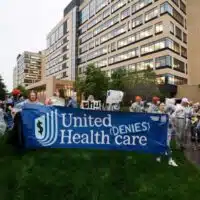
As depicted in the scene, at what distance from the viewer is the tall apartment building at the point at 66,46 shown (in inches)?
4301

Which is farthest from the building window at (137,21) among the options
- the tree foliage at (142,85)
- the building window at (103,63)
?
the tree foliage at (142,85)

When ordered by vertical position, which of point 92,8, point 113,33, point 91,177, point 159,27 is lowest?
point 91,177

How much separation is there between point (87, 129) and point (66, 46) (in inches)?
4391

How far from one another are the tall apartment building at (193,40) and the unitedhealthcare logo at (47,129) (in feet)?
212

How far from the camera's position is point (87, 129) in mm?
7559

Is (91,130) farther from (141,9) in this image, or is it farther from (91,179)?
(141,9)

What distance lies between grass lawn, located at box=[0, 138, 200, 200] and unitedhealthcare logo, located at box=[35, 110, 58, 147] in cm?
39

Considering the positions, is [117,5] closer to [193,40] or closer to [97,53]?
[97,53]

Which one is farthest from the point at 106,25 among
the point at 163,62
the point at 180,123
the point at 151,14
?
the point at 180,123

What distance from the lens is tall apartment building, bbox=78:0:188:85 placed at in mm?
63625

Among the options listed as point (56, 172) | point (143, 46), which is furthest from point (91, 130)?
point (143, 46)

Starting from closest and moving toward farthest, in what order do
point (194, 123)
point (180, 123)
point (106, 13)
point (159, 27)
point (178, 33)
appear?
point (180, 123), point (194, 123), point (159, 27), point (178, 33), point (106, 13)

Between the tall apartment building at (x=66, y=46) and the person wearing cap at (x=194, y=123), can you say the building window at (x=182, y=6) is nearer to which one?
the tall apartment building at (x=66, y=46)

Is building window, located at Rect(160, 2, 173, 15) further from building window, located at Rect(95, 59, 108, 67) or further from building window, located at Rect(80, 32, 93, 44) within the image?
building window, located at Rect(80, 32, 93, 44)
